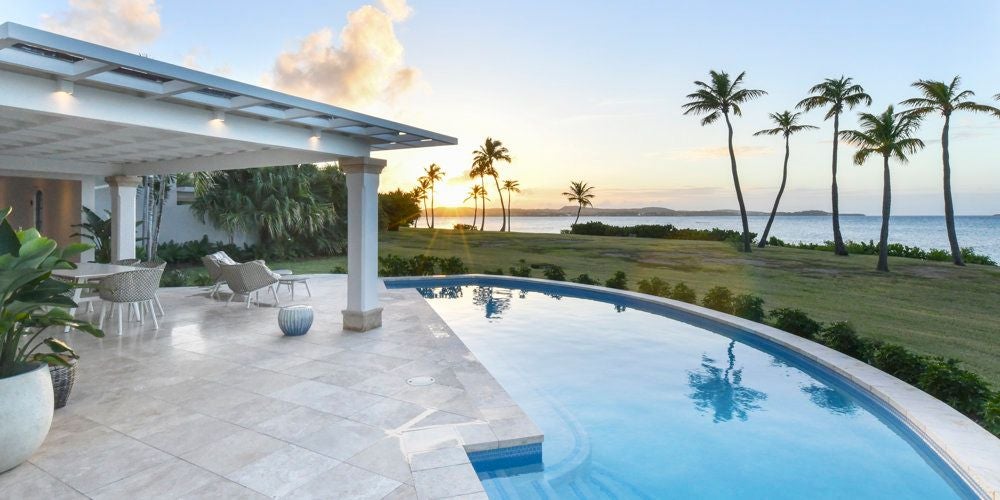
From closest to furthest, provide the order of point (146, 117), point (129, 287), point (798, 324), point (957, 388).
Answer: point (146, 117), point (957, 388), point (129, 287), point (798, 324)

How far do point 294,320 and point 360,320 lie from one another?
3.04 ft

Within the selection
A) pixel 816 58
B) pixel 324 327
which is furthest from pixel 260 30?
pixel 816 58

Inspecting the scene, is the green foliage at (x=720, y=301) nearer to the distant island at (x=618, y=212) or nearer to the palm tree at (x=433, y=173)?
the distant island at (x=618, y=212)

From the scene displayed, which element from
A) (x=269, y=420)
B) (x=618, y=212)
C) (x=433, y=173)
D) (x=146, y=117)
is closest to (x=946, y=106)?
(x=269, y=420)

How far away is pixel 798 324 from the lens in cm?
878

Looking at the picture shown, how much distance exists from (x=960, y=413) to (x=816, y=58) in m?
13.7

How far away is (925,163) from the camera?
21.6 meters

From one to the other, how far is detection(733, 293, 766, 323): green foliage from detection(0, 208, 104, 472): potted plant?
1008cm

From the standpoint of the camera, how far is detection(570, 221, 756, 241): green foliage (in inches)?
1264

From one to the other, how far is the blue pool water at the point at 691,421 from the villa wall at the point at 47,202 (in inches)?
498

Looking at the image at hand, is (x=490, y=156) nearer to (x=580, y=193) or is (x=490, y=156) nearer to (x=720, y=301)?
(x=580, y=193)

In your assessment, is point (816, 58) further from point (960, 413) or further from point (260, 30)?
point (260, 30)

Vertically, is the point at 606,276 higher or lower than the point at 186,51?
lower

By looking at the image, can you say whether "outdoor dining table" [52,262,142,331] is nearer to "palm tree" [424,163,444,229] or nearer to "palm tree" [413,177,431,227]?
"palm tree" [424,163,444,229]
